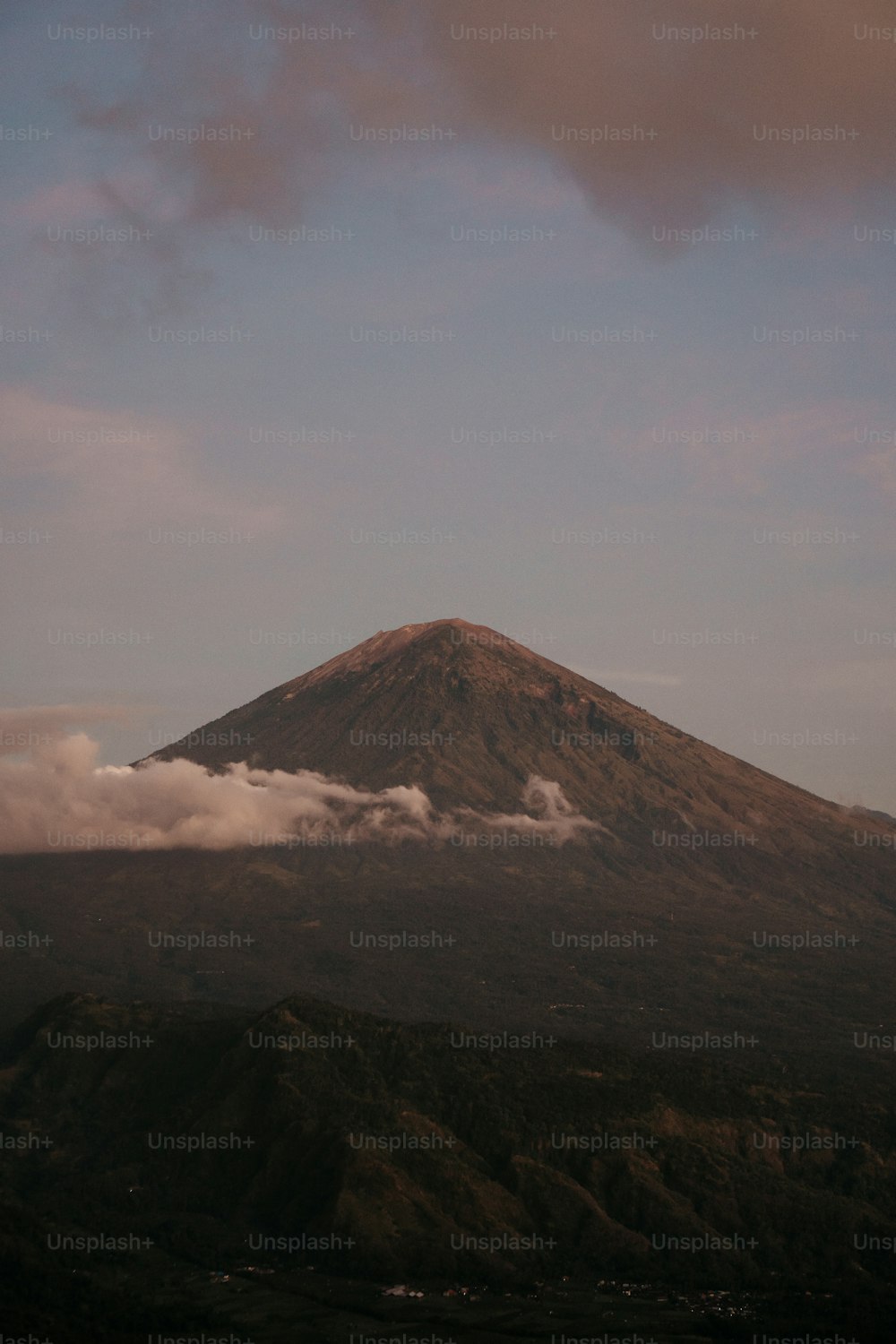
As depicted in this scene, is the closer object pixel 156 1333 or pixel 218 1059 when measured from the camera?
pixel 156 1333

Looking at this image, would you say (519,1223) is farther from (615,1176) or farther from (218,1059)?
(218,1059)

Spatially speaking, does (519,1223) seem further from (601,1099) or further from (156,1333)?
(156,1333)

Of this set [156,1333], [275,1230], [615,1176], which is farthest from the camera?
[615,1176]

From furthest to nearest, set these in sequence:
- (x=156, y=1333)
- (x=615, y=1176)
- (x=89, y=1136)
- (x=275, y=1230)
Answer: (x=89, y=1136) < (x=615, y=1176) < (x=275, y=1230) < (x=156, y=1333)

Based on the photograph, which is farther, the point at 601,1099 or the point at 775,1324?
the point at 601,1099

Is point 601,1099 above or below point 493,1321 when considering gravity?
above

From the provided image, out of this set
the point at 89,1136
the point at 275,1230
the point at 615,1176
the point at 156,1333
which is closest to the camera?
the point at 156,1333

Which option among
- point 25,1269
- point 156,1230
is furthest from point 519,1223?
point 25,1269

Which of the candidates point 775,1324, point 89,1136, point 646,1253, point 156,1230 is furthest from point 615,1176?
point 89,1136

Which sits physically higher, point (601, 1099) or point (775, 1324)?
point (601, 1099)
